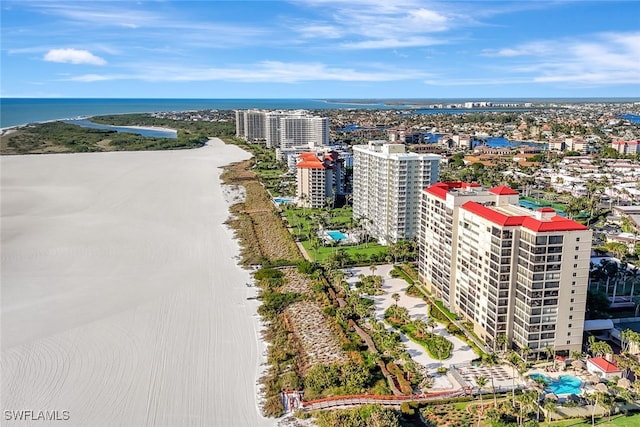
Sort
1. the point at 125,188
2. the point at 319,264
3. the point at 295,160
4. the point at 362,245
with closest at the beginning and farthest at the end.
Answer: the point at 319,264 → the point at 362,245 → the point at 125,188 → the point at 295,160

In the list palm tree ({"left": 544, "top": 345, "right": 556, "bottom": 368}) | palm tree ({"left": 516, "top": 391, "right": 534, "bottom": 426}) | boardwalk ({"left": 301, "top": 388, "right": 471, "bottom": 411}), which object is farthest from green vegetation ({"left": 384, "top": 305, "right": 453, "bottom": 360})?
palm tree ({"left": 516, "top": 391, "right": 534, "bottom": 426})

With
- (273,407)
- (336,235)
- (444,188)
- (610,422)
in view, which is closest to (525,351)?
(610,422)

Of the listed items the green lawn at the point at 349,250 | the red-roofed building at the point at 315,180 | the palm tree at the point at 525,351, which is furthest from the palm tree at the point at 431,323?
the red-roofed building at the point at 315,180

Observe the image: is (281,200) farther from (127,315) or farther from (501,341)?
(501,341)

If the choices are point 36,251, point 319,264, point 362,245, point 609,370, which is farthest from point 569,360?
point 36,251

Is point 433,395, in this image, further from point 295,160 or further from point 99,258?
point 295,160

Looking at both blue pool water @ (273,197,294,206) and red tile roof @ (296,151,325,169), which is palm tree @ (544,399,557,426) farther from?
blue pool water @ (273,197,294,206)
